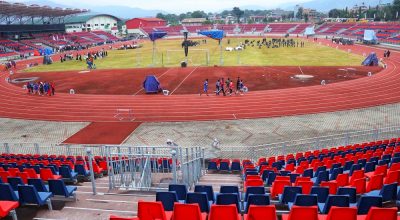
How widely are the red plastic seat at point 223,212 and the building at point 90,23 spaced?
133 m

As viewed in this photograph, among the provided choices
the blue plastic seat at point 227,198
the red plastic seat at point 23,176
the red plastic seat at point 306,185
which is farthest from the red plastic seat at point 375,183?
the red plastic seat at point 23,176

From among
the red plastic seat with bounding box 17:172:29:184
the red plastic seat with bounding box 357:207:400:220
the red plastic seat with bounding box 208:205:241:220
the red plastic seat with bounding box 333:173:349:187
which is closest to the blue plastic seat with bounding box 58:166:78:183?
the red plastic seat with bounding box 17:172:29:184

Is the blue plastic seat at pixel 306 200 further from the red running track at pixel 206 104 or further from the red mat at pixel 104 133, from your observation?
the red running track at pixel 206 104

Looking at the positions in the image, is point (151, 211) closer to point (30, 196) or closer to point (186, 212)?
point (186, 212)

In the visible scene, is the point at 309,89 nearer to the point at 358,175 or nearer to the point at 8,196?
the point at 358,175

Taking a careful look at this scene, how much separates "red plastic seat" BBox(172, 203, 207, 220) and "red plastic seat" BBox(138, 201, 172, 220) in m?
0.25

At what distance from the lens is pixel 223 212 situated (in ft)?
20.3

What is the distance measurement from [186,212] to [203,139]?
13927mm

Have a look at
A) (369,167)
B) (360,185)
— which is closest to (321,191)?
(360,185)

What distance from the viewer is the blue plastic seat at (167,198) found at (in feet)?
23.7

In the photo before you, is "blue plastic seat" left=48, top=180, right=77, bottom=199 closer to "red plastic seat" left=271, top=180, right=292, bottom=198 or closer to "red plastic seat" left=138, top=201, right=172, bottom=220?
"red plastic seat" left=138, top=201, right=172, bottom=220

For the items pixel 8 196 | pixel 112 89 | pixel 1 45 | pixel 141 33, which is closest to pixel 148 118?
pixel 112 89

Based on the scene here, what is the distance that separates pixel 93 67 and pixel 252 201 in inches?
1855

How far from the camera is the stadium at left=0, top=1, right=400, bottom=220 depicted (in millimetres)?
7750
